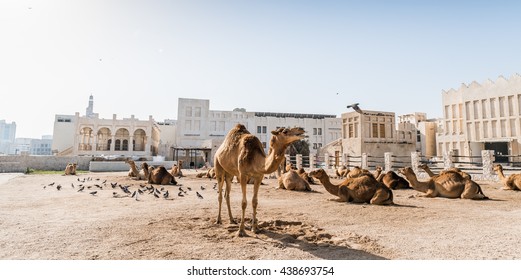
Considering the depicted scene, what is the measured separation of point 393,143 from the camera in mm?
35500

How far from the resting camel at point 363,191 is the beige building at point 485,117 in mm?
27904

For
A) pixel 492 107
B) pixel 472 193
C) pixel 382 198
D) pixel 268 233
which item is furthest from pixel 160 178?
pixel 492 107

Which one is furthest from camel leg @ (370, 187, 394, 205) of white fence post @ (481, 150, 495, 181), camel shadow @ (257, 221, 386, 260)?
white fence post @ (481, 150, 495, 181)

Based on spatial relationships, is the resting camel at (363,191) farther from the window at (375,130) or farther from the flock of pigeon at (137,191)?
the window at (375,130)

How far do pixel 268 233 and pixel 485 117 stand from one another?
41768 millimetres

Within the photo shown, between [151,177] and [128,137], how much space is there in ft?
145

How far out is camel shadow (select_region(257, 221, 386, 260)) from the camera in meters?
4.14

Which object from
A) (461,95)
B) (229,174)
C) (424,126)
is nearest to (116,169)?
(229,174)

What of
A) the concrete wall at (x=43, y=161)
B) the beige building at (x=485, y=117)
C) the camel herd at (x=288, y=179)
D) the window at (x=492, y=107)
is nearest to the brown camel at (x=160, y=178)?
the camel herd at (x=288, y=179)

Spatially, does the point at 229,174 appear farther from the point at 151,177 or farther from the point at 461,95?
the point at 461,95

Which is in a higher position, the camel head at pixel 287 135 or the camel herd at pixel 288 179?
the camel head at pixel 287 135

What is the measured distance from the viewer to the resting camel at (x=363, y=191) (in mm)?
9000

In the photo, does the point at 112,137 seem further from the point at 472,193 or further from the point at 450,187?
the point at 472,193

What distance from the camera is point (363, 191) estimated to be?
9289 millimetres
